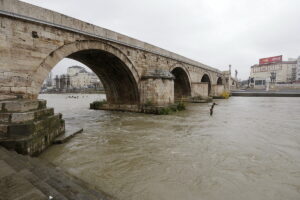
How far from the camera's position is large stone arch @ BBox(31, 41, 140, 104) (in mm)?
5782

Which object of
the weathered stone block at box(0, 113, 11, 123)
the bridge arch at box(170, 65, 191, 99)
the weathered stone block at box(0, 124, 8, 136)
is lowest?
the weathered stone block at box(0, 124, 8, 136)

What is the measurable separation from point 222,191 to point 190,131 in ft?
11.8

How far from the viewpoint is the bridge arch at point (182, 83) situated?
58.5ft

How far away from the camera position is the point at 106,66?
1024 cm

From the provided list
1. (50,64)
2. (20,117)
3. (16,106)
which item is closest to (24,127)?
(20,117)

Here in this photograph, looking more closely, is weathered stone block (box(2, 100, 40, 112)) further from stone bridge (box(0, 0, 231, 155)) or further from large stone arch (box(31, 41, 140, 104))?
large stone arch (box(31, 41, 140, 104))

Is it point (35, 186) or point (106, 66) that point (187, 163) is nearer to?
point (35, 186)

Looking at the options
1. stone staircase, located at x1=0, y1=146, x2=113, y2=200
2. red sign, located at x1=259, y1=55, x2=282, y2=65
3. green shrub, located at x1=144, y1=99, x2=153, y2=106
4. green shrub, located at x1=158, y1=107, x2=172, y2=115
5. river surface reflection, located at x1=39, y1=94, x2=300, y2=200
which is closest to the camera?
stone staircase, located at x1=0, y1=146, x2=113, y2=200

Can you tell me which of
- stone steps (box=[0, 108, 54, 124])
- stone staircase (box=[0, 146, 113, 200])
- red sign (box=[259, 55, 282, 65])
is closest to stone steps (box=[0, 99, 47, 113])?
stone steps (box=[0, 108, 54, 124])

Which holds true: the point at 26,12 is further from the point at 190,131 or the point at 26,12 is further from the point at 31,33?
the point at 190,131

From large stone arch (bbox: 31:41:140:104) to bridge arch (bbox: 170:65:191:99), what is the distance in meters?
7.97

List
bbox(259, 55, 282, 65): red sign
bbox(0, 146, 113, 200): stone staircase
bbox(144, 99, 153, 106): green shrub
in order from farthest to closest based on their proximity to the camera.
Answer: bbox(259, 55, 282, 65): red sign < bbox(144, 99, 153, 106): green shrub < bbox(0, 146, 113, 200): stone staircase

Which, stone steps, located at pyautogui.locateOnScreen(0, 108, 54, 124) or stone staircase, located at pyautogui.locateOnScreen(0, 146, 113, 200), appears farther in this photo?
stone steps, located at pyautogui.locateOnScreen(0, 108, 54, 124)

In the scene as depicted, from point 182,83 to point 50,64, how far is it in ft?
50.6
